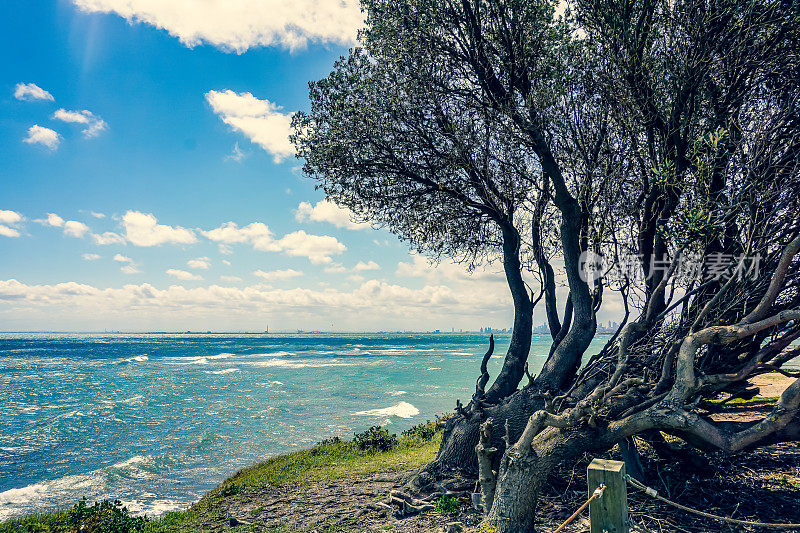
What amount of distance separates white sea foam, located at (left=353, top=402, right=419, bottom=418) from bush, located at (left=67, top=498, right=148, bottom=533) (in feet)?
70.2

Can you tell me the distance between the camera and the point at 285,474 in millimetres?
15188

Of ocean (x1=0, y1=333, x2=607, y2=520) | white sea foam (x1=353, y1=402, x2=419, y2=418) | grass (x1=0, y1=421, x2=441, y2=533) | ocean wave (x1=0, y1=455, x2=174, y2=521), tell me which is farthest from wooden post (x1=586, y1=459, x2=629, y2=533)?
white sea foam (x1=353, y1=402, x2=419, y2=418)

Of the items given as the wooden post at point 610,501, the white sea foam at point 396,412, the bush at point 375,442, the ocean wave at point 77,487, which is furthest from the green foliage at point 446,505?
the white sea foam at point 396,412

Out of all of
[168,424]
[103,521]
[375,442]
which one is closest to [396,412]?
[168,424]

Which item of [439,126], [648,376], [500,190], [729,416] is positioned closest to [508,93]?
[439,126]

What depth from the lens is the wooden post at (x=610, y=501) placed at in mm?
5016

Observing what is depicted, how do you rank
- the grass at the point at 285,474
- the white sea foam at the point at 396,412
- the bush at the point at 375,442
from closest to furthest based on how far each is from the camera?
the grass at the point at 285,474, the bush at the point at 375,442, the white sea foam at the point at 396,412

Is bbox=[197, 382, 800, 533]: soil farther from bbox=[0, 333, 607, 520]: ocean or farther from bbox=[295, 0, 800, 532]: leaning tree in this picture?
bbox=[0, 333, 607, 520]: ocean

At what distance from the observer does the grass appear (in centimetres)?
1130

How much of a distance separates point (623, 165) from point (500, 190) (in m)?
3.10

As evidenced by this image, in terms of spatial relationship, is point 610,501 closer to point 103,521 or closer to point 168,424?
point 103,521

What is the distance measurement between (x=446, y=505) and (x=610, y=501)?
4.21m

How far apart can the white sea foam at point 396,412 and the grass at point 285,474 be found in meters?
12.2

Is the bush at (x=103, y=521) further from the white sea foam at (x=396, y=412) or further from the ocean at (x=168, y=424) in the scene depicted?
the white sea foam at (x=396, y=412)
